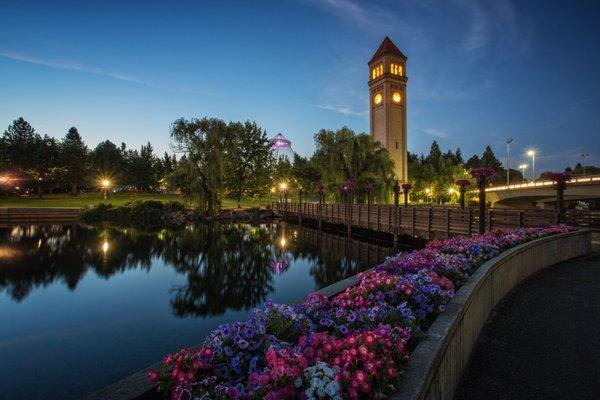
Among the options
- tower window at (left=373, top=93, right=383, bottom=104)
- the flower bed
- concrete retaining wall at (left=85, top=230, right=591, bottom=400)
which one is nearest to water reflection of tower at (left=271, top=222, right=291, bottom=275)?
concrete retaining wall at (left=85, top=230, right=591, bottom=400)

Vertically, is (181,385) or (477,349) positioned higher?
(181,385)

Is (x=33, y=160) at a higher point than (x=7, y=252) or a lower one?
higher

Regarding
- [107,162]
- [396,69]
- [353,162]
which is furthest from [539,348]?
[107,162]

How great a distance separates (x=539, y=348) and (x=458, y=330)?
209cm

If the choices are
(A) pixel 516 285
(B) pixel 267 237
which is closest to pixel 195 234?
(B) pixel 267 237

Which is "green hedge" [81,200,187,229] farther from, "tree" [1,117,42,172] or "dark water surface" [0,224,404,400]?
"tree" [1,117,42,172]

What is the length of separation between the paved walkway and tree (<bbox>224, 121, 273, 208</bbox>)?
50.4 meters

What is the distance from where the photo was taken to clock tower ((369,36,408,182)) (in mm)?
66438

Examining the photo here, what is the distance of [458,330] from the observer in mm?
4355

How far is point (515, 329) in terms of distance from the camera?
6.13m

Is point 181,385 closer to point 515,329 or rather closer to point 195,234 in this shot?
point 515,329

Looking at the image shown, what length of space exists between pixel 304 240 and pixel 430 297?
26.0m

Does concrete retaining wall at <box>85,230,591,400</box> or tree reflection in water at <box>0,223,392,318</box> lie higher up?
concrete retaining wall at <box>85,230,591,400</box>

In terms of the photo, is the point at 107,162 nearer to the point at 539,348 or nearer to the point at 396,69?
the point at 396,69
